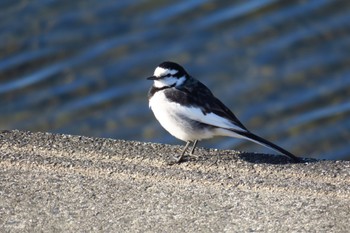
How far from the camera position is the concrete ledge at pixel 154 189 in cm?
554

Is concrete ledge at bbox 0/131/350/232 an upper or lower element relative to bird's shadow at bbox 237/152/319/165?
lower

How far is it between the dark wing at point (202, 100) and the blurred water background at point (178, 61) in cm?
308

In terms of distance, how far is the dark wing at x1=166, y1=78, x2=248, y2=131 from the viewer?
6707mm

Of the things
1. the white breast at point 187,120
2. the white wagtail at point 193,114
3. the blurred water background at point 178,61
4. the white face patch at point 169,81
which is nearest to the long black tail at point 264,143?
the white wagtail at point 193,114

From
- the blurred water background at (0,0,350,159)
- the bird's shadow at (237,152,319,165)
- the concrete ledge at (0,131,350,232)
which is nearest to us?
the concrete ledge at (0,131,350,232)

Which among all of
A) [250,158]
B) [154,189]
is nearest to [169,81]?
[250,158]

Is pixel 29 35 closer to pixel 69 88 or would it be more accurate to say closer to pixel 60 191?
pixel 69 88

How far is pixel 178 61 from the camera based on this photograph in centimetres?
1107

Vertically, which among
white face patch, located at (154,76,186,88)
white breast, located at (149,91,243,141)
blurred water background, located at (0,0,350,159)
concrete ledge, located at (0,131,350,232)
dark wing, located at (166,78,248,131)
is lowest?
concrete ledge, located at (0,131,350,232)

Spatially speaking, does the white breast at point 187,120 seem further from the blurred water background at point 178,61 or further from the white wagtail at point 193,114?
the blurred water background at point 178,61

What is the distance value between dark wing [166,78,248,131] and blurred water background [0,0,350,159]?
308 centimetres

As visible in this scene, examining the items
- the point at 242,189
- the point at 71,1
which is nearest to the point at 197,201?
the point at 242,189

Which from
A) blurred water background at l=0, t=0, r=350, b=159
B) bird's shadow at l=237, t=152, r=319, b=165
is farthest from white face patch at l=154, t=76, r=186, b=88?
blurred water background at l=0, t=0, r=350, b=159

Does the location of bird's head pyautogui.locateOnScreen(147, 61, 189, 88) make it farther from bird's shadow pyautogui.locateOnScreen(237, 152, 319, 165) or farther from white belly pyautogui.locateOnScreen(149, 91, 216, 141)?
bird's shadow pyautogui.locateOnScreen(237, 152, 319, 165)
